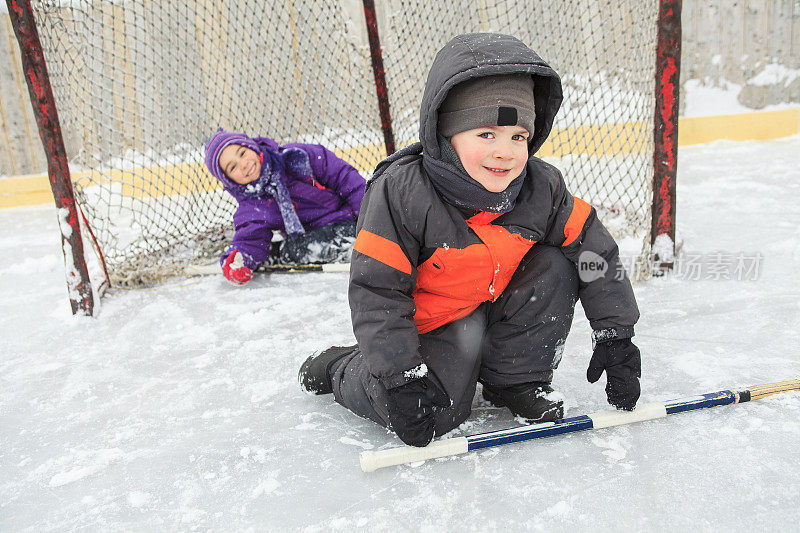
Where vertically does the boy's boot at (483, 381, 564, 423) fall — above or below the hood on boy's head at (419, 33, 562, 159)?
below

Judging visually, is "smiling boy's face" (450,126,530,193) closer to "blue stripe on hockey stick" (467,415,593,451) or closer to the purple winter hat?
"blue stripe on hockey stick" (467,415,593,451)

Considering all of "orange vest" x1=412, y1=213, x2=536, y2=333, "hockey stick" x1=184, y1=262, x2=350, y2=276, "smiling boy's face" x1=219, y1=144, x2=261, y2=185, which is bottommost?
"hockey stick" x1=184, y1=262, x2=350, y2=276

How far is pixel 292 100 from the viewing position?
4016mm

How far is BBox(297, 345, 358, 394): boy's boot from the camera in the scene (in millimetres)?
1300

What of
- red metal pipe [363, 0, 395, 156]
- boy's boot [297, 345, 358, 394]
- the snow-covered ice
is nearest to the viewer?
the snow-covered ice

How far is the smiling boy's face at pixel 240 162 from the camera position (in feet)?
7.11

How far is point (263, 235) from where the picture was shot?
2402mm

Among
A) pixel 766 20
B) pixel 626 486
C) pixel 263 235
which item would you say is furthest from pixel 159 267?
pixel 766 20

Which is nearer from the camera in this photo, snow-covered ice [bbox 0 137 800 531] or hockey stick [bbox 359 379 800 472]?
snow-covered ice [bbox 0 137 800 531]

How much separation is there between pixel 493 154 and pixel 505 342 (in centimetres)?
39

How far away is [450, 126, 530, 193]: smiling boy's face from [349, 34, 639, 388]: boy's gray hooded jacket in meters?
0.06

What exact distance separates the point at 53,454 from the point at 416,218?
0.89 m

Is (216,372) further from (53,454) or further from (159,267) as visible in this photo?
(159,267)

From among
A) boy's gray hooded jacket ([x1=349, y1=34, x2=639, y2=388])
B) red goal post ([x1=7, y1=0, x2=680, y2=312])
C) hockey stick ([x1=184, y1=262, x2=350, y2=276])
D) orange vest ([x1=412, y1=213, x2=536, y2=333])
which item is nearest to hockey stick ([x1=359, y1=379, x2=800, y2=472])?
boy's gray hooded jacket ([x1=349, y1=34, x2=639, y2=388])
